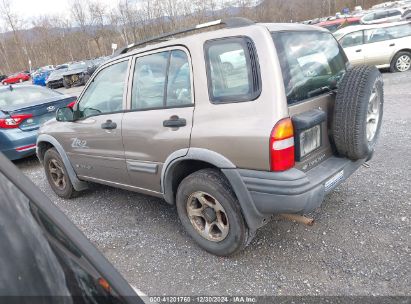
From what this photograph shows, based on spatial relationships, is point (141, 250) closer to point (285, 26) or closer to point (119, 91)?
point (119, 91)

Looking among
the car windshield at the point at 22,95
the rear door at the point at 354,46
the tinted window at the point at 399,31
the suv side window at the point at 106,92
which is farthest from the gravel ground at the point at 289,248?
the tinted window at the point at 399,31

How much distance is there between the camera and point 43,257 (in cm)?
105

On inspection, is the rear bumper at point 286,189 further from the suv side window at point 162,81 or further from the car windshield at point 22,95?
the car windshield at point 22,95

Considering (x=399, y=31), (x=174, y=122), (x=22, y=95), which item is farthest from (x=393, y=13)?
(x=174, y=122)

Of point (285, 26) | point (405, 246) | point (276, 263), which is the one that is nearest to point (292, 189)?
point (276, 263)

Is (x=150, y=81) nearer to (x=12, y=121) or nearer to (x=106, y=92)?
(x=106, y=92)

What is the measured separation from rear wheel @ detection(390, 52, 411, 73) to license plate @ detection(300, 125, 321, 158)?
10030 millimetres

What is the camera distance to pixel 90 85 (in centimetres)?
386

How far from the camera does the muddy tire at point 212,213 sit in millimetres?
2643

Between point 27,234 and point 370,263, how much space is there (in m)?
2.47

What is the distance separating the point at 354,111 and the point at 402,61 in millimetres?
10039

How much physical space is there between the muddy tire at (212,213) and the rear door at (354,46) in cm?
981

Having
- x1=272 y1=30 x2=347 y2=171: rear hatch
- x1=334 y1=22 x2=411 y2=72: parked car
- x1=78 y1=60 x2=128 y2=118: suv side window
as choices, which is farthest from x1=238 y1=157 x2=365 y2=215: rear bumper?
x1=334 y1=22 x2=411 y2=72: parked car

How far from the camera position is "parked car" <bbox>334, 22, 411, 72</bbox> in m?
10.5
